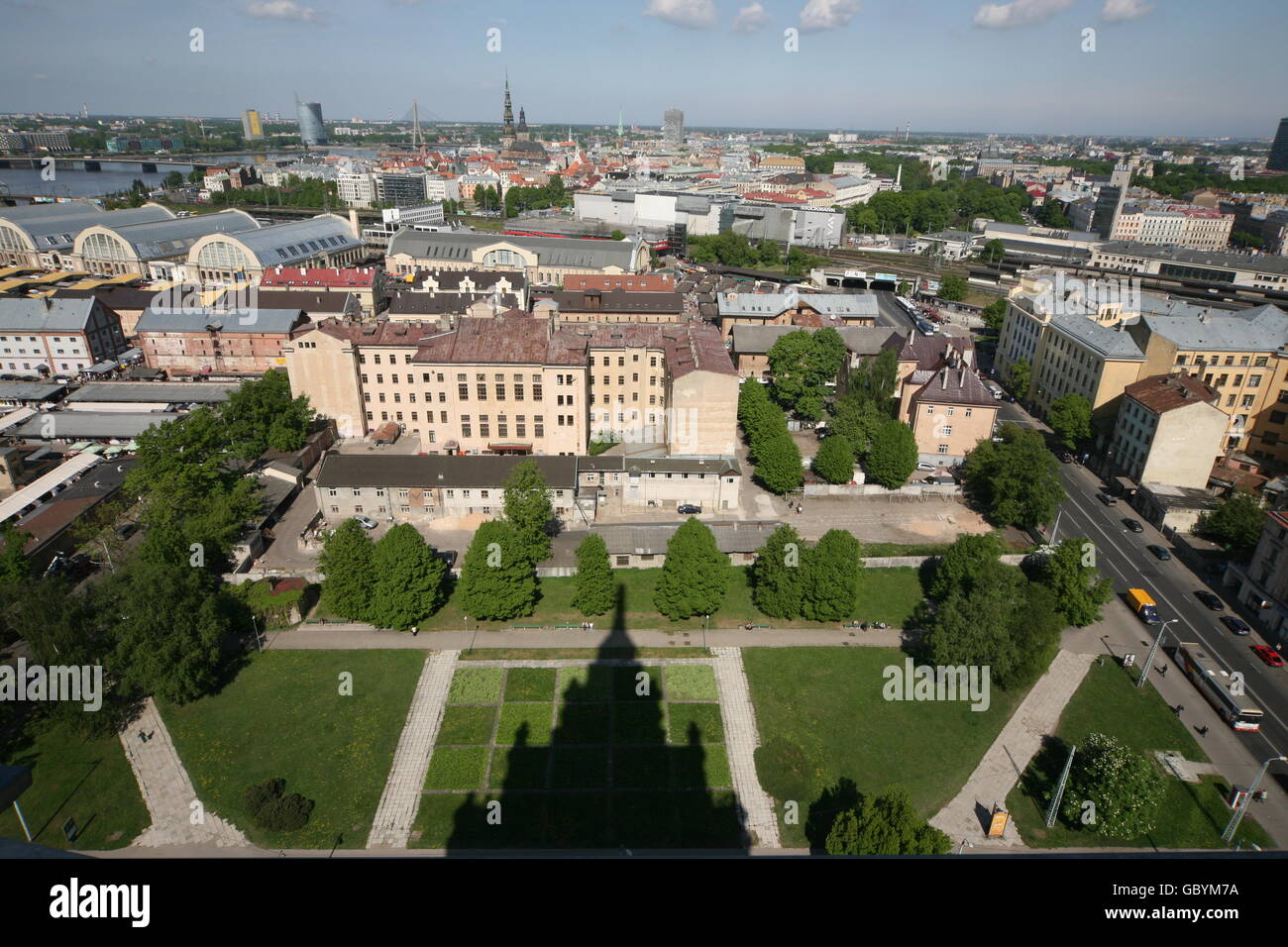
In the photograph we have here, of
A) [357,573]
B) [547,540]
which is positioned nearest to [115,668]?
[357,573]

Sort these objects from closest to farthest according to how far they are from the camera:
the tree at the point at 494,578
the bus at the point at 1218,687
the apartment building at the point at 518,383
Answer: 1. the bus at the point at 1218,687
2. the tree at the point at 494,578
3. the apartment building at the point at 518,383

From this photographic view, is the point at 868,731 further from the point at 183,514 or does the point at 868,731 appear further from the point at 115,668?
the point at 183,514

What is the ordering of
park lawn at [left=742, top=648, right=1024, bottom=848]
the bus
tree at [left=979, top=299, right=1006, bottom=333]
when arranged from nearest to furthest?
park lawn at [left=742, top=648, right=1024, bottom=848] < the bus < tree at [left=979, top=299, right=1006, bottom=333]

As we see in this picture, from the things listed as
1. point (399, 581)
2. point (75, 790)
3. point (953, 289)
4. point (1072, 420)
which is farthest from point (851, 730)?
point (953, 289)

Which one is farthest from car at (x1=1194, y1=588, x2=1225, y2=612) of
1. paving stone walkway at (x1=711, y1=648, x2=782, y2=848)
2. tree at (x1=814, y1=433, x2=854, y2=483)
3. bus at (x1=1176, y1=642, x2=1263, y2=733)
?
paving stone walkway at (x1=711, y1=648, x2=782, y2=848)

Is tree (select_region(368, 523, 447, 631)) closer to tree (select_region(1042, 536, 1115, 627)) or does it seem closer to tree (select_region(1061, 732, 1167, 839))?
tree (select_region(1061, 732, 1167, 839))

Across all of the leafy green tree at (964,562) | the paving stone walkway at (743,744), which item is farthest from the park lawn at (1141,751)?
the paving stone walkway at (743,744)

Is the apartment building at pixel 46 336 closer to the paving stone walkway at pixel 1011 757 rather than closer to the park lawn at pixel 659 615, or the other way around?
the park lawn at pixel 659 615
